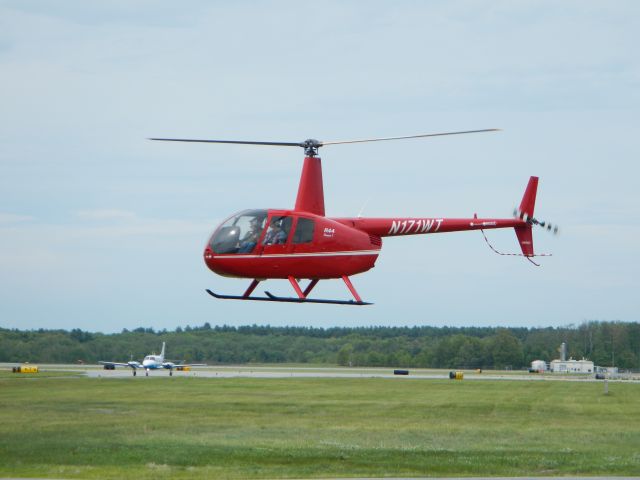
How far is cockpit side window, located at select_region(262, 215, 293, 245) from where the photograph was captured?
25.1 metres

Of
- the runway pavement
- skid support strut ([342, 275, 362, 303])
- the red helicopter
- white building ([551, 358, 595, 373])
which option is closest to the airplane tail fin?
the red helicopter

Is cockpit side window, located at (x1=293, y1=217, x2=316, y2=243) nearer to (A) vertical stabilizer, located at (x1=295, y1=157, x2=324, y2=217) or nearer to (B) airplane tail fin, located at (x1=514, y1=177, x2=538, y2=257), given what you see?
(A) vertical stabilizer, located at (x1=295, y1=157, x2=324, y2=217)

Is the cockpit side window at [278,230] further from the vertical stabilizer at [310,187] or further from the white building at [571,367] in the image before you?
the white building at [571,367]

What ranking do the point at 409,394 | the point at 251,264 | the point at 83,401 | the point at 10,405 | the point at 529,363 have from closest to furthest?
the point at 251,264 < the point at 10,405 < the point at 83,401 < the point at 409,394 < the point at 529,363

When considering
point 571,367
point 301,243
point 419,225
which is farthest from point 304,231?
point 571,367

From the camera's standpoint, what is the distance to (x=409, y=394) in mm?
60656

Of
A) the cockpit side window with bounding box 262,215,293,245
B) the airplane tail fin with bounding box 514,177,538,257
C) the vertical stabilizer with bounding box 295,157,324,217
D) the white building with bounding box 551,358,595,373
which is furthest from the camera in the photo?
the white building with bounding box 551,358,595,373

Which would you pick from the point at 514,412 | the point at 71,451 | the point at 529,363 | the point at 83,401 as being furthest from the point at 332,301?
the point at 529,363

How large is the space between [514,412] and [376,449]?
18813 millimetres

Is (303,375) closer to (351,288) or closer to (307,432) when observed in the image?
(307,432)

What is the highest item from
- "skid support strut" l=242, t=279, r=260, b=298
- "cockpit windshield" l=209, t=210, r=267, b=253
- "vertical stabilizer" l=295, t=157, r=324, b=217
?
"vertical stabilizer" l=295, t=157, r=324, b=217

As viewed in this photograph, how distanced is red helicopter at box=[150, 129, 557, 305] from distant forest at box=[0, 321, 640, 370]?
105258 millimetres

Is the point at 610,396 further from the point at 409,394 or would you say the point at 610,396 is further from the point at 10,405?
the point at 10,405

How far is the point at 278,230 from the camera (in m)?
25.2
